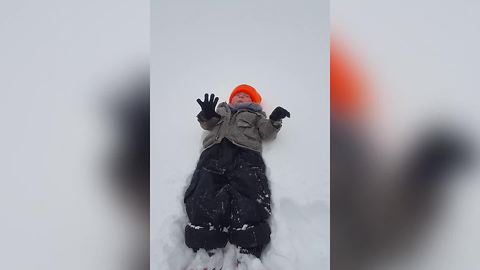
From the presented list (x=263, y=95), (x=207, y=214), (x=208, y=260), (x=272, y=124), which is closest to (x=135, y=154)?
(x=207, y=214)

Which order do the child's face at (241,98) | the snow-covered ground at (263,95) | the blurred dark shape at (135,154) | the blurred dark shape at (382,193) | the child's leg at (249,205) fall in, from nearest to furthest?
the blurred dark shape at (135,154) < the blurred dark shape at (382,193) < the child's leg at (249,205) < the snow-covered ground at (263,95) < the child's face at (241,98)

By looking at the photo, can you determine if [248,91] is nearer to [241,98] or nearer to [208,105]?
[241,98]

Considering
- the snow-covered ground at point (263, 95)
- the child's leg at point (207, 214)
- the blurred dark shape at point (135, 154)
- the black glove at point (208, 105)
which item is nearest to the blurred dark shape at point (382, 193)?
the snow-covered ground at point (263, 95)

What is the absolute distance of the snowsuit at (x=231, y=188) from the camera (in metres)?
1.49

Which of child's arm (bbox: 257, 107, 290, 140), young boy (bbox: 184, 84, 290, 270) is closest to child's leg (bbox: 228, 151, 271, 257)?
young boy (bbox: 184, 84, 290, 270)

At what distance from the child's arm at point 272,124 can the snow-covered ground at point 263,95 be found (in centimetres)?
7

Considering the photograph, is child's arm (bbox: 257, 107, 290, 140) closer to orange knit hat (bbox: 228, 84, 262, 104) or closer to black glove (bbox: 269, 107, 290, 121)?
black glove (bbox: 269, 107, 290, 121)

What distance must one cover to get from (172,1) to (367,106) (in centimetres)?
122

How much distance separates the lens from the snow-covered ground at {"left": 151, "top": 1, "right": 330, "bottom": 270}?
1.59 meters

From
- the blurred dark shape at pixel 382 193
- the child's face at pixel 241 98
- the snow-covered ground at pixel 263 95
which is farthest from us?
the child's face at pixel 241 98

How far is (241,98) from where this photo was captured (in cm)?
179

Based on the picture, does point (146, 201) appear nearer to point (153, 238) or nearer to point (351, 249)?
point (153, 238)

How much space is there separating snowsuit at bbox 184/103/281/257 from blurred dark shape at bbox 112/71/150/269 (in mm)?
402

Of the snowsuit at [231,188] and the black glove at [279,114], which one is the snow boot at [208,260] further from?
the black glove at [279,114]
